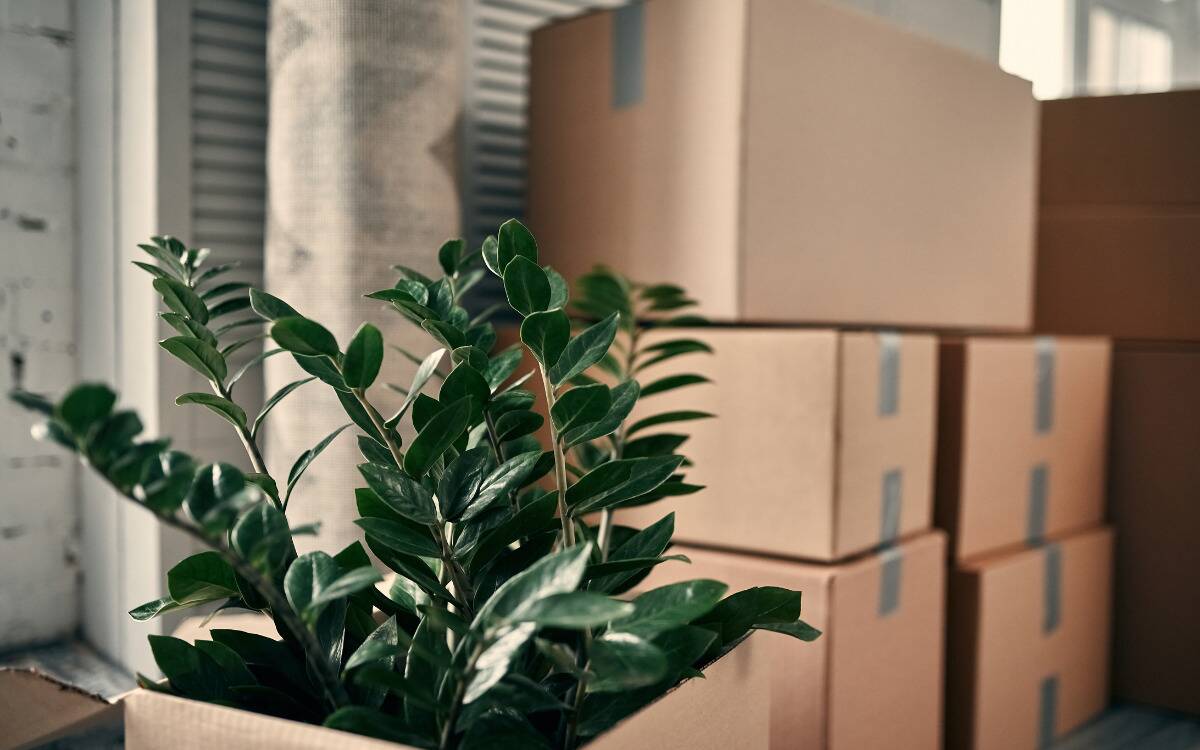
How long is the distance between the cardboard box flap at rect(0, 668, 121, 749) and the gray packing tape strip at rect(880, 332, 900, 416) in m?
0.86

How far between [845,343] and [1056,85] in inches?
83.5

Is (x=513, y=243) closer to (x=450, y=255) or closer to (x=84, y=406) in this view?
(x=450, y=255)

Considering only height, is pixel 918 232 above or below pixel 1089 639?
above

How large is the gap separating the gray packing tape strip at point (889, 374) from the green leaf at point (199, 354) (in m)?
0.79

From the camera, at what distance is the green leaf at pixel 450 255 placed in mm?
581

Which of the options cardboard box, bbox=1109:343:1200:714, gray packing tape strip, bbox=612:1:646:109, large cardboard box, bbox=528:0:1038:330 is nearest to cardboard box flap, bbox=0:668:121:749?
large cardboard box, bbox=528:0:1038:330

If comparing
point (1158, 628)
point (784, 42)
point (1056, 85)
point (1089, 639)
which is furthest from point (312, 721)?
point (1056, 85)

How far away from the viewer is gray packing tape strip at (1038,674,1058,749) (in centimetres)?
141

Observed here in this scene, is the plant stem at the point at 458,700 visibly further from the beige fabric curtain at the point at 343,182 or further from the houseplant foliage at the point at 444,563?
the beige fabric curtain at the point at 343,182

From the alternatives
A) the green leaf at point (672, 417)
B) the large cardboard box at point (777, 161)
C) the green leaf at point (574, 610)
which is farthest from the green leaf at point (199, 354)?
the large cardboard box at point (777, 161)

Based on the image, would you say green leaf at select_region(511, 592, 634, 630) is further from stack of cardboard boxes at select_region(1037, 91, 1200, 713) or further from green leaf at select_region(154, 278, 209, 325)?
stack of cardboard boxes at select_region(1037, 91, 1200, 713)

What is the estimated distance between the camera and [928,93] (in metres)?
1.38

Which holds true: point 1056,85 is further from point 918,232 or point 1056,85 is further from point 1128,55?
point 918,232

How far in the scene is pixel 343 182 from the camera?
114 cm
